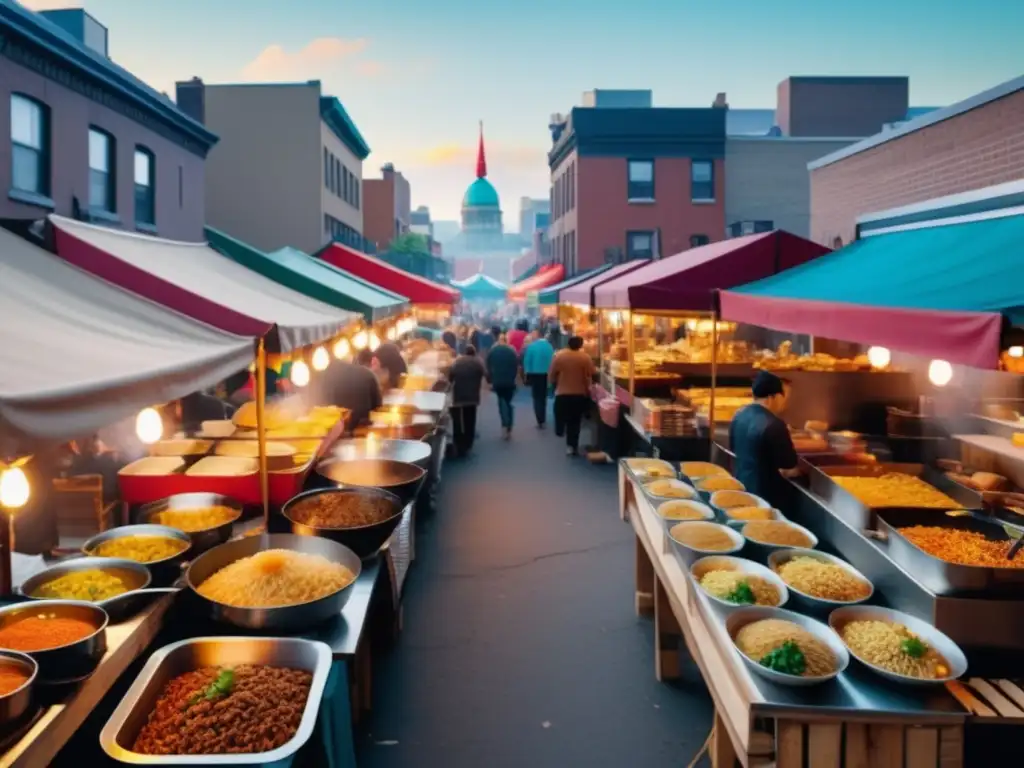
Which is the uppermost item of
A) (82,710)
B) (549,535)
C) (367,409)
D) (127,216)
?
(127,216)

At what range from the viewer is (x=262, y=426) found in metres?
6.21

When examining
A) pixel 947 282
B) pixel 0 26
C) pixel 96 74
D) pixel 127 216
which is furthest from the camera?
pixel 127 216

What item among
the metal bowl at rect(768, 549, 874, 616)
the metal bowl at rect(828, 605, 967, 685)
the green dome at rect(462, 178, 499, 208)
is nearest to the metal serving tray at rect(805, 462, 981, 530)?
the metal bowl at rect(768, 549, 874, 616)

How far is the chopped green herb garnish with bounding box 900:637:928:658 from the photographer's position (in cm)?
402

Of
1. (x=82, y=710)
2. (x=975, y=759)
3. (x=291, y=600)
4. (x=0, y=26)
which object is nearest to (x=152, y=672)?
(x=82, y=710)

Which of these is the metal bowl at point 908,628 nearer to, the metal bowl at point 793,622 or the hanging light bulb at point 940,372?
the metal bowl at point 793,622

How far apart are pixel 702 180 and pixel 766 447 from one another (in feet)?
112

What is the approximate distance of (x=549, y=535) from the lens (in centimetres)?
1038

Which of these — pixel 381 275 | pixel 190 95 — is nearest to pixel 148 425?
pixel 381 275

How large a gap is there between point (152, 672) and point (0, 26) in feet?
41.2

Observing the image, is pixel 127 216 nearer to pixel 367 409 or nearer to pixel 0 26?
pixel 0 26

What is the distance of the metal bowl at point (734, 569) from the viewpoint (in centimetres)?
485

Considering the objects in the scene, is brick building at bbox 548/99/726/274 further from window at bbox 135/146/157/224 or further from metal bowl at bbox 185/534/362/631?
metal bowl at bbox 185/534/362/631

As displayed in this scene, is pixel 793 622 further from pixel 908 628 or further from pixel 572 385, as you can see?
pixel 572 385
